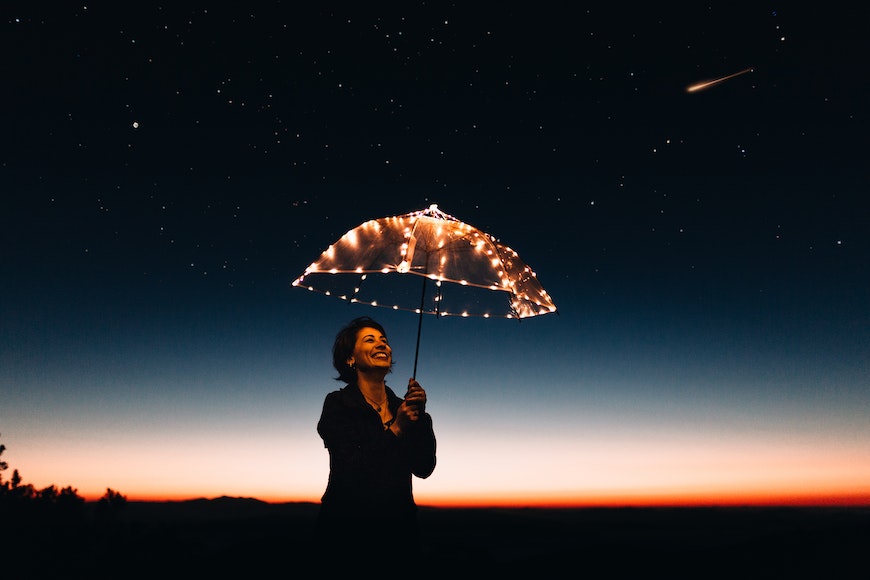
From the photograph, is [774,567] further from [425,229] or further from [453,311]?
[425,229]

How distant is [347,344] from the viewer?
4457 millimetres

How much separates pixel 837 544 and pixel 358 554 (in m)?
12.3

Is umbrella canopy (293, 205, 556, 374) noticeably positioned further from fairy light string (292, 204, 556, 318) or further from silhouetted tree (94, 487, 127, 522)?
silhouetted tree (94, 487, 127, 522)

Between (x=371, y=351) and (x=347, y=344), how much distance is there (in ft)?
0.91

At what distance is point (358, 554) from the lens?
146 inches

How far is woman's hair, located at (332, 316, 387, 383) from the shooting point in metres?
4.44

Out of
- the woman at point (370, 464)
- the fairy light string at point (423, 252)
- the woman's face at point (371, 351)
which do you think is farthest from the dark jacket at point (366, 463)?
the fairy light string at point (423, 252)

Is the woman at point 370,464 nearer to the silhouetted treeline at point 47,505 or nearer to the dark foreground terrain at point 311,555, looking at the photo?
the dark foreground terrain at point 311,555

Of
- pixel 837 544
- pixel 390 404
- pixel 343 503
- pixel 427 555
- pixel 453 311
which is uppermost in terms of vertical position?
pixel 453 311

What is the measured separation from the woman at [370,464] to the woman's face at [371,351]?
4cm

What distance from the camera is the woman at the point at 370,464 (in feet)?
12.4

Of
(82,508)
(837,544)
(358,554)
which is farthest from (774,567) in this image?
(82,508)

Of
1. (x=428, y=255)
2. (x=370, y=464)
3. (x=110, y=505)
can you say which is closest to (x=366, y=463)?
A: (x=370, y=464)

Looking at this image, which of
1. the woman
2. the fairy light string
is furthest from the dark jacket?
the fairy light string
